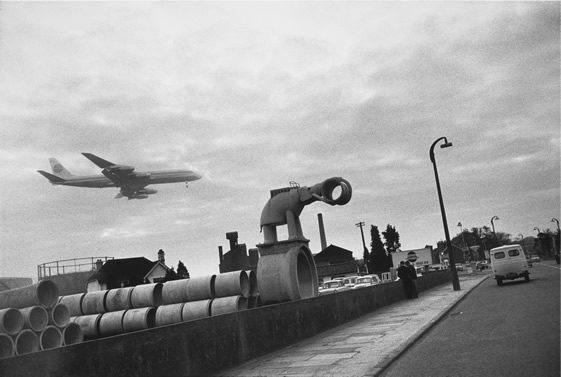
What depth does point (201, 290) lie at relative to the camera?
1702 cm

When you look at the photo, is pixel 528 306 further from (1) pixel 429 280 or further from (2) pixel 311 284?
(1) pixel 429 280

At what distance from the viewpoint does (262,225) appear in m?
18.6

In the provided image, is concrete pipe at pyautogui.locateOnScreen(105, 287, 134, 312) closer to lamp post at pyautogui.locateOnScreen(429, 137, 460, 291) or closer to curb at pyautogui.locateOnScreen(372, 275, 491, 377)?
curb at pyautogui.locateOnScreen(372, 275, 491, 377)

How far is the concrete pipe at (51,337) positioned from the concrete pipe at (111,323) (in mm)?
4570

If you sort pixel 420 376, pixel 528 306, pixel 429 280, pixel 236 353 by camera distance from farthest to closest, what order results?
pixel 429 280
pixel 528 306
pixel 236 353
pixel 420 376

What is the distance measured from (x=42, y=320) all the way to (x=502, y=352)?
32.7 ft

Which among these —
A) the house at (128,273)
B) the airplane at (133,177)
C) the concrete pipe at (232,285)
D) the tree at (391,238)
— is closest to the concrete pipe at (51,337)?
the concrete pipe at (232,285)

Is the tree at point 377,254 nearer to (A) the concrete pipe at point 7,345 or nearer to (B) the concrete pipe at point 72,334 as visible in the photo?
(B) the concrete pipe at point 72,334

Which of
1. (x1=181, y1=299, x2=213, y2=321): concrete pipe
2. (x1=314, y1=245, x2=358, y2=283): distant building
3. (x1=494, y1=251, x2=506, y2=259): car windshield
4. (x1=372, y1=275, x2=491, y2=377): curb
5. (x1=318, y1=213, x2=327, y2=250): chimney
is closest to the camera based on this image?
(x1=372, y1=275, x2=491, y2=377): curb

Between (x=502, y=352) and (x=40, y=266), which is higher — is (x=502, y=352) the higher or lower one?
the lower one

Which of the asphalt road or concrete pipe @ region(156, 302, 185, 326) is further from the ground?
concrete pipe @ region(156, 302, 185, 326)

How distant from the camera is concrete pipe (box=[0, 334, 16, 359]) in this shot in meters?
10.2

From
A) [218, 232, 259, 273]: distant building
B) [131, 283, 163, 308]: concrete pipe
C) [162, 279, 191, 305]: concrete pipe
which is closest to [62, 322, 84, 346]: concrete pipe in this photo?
[131, 283, 163, 308]: concrete pipe

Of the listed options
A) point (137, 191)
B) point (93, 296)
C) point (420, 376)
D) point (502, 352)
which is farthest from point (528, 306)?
point (137, 191)
